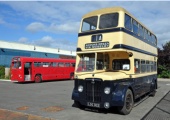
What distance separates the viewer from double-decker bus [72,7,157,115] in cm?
905

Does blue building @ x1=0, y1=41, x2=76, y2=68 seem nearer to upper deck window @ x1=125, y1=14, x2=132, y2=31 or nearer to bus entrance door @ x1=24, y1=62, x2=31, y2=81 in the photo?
bus entrance door @ x1=24, y1=62, x2=31, y2=81

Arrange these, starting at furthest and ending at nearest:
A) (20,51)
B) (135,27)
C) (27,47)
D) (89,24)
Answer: (27,47) < (20,51) < (135,27) < (89,24)

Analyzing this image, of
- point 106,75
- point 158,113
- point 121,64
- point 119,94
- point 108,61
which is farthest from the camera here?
point 108,61

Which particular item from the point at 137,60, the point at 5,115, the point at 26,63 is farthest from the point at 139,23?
the point at 26,63

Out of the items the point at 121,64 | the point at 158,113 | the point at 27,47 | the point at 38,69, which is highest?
the point at 27,47

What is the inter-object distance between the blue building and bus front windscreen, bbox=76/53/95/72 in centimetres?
3260

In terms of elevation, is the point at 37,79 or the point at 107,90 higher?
the point at 107,90

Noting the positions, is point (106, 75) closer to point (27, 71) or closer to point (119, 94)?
point (119, 94)

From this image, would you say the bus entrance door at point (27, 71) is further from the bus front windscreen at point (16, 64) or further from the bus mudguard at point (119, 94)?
the bus mudguard at point (119, 94)

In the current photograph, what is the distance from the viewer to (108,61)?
10.9m

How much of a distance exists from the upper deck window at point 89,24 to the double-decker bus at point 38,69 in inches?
566

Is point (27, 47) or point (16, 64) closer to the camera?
point (16, 64)

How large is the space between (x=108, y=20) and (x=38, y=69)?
650 inches

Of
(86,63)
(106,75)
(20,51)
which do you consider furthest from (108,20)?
(20,51)
